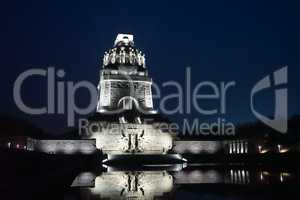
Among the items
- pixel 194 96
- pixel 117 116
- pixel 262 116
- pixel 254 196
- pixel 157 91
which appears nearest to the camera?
pixel 254 196

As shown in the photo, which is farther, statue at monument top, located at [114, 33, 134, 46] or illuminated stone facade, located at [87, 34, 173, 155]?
statue at monument top, located at [114, 33, 134, 46]

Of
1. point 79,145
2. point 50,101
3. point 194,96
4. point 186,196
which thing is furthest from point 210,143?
point 186,196

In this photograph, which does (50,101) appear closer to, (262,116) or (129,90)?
(129,90)

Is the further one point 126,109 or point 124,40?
point 124,40

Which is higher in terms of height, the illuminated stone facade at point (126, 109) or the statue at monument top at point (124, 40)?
the statue at monument top at point (124, 40)

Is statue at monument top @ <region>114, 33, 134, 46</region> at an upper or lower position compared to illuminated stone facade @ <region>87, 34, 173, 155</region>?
upper

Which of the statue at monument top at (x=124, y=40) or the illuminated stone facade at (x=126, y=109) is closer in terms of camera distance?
the illuminated stone facade at (x=126, y=109)

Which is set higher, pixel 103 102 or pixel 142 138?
pixel 103 102

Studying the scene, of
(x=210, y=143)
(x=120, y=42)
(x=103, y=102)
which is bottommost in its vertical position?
(x=210, y=143)

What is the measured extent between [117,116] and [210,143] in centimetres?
1117

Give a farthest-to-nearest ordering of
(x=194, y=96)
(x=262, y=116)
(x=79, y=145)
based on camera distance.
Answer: (x=262, y=116) → (x=194, y=96) → (x=79, y=145)

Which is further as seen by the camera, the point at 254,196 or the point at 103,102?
the point at 103,102

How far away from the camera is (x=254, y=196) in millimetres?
13711

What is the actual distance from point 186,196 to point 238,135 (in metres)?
46.5
